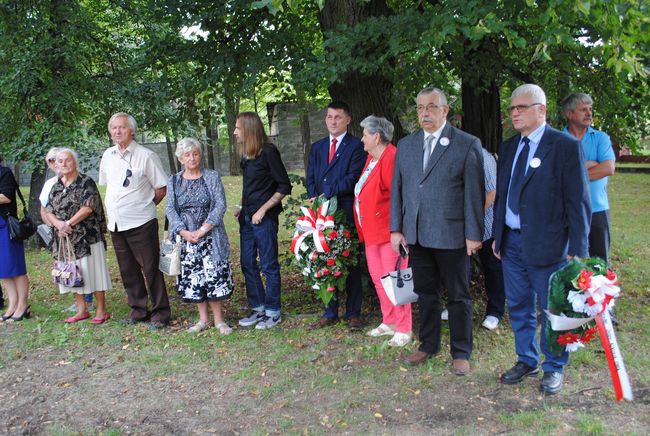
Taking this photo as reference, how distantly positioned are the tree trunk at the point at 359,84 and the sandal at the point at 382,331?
2099 millimetres

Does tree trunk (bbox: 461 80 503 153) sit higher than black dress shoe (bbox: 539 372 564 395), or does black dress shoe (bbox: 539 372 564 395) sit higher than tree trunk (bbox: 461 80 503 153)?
tree trunk (bbox: 461 80 503 153)

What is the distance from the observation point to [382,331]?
546 cm

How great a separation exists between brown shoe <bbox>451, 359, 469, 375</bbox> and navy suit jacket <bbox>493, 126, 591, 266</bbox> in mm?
955

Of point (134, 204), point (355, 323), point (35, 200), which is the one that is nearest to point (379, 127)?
point (355, 323)

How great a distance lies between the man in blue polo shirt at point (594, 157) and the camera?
197 inches

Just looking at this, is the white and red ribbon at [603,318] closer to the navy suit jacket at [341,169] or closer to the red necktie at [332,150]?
the navy suit jacket at [341,169]

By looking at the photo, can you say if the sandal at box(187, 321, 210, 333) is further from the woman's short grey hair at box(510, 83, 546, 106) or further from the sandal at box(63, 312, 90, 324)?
the woman's short grey hair at box(510, 83, 546, 106)

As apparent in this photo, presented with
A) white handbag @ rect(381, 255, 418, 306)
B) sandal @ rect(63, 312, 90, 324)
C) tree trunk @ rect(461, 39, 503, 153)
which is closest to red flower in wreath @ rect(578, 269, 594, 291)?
white handbag @ rect(381, 255, 418, 306)

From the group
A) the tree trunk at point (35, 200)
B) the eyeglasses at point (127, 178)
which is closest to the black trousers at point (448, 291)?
the eyeglasses at point (127, 178)

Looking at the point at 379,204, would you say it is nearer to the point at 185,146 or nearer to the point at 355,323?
the point at 355,323

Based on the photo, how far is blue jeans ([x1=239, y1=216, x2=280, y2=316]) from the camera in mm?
5781

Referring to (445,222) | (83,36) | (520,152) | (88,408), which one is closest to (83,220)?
(88,408)

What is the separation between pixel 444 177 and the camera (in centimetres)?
449

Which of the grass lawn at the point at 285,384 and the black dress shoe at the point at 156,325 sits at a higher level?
the black dress shoe at the point at 156,325
